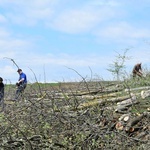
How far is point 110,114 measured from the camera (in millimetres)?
9008

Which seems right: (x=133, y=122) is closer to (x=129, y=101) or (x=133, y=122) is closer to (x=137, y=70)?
(x=129, y=101)

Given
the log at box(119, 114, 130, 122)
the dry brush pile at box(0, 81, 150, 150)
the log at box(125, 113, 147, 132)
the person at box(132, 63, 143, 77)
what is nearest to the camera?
the dry brush pile at box(0, 81, 150, 150)

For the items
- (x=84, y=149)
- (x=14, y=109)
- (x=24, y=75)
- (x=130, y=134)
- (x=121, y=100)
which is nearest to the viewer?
(x=84, y=149)

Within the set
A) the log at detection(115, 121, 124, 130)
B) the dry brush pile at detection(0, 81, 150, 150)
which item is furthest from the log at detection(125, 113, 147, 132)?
the log at detection(115, 121, 124, 130)

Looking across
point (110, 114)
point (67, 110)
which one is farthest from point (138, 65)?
point (67, 110)

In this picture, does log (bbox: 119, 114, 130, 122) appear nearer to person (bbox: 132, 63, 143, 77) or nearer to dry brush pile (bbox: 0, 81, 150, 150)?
dry brush pile (bbox: 0, 81, 150, 150)

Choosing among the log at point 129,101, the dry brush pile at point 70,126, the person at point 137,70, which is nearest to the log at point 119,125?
the dry brush pile at point 70,126

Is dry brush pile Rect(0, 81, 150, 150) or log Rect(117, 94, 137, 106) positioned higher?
log Rect(117, 94, 137, 106)

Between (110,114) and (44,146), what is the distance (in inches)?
115

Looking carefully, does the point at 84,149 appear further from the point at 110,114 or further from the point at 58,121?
the point at 110,114

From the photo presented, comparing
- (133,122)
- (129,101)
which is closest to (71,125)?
(133,122)

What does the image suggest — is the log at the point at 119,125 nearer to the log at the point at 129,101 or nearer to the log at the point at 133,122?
the log at the point at 133,122

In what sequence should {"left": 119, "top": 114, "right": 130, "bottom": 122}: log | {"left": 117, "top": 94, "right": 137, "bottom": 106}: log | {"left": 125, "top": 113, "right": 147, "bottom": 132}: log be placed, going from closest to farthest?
{"left": 125, "top": 113, "right": 147, "bottom": 132}: log, {"left": 119, "top": 114, "right": 130, "bottom": 122}: log, {"left": 117, "top": 94, "right": 137, "bottom": 106}: log

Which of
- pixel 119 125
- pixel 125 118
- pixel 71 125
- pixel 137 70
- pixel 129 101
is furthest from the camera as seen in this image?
pixel 137 70
